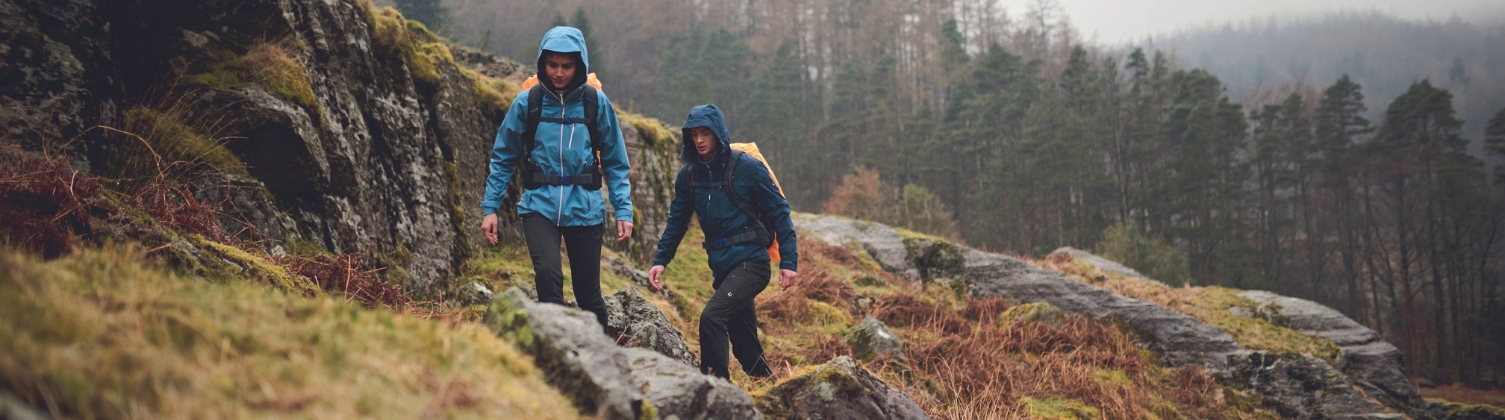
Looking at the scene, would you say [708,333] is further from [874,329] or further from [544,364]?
[874,329]

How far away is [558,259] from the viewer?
3.73m

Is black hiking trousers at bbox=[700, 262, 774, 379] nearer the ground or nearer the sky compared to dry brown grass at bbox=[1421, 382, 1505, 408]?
nearer the sky

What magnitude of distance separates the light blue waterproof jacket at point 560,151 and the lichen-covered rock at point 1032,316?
6.71 metres

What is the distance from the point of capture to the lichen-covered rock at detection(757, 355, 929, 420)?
126 inches

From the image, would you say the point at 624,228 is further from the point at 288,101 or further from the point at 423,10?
the point at 423,10

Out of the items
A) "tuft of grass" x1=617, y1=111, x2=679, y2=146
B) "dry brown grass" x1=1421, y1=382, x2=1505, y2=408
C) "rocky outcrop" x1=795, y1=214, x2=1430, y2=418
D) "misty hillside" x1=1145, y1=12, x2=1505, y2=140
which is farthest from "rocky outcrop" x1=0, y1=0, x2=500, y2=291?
"misty hillside" x1=1145, y1=12, x2=1505, y2=140

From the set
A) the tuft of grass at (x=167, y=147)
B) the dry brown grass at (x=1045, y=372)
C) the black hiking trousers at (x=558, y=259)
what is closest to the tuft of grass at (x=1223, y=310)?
the dry brown grass at (x=1045, y=372)

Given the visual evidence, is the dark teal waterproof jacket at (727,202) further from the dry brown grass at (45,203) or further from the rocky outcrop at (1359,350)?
the rocky outcrop at (1359,350)

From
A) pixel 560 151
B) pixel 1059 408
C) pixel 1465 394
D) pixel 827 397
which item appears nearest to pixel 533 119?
pixel 560 151

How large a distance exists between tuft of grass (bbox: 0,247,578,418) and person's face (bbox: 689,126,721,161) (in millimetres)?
2491

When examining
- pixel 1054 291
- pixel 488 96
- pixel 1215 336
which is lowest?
pixel 1215 336

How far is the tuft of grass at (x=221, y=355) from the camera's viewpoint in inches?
46.7

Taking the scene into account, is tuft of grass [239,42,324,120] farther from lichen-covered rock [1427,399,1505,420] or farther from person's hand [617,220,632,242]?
lichen-covered rock [1427,399,1505,420]

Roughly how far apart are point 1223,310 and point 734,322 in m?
11.0
